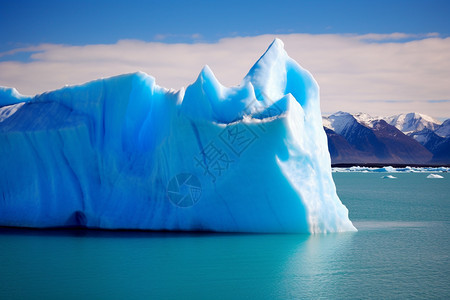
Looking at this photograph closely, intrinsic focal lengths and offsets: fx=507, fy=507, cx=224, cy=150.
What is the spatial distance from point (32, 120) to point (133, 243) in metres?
3.47

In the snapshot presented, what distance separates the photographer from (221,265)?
6.48 m

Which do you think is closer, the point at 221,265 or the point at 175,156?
the point at 221,265

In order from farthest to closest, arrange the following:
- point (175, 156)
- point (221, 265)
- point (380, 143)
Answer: point (380, 143), point (175, 156), point (221, 265)

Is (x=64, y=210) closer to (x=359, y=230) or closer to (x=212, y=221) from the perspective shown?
(x=212, y=221)

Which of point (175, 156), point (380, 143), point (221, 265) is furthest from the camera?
point (380, 143)

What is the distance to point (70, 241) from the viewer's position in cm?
794

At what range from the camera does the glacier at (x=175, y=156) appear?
8234 mm

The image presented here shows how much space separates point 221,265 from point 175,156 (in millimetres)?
2720

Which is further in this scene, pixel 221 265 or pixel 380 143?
pixel 380 143

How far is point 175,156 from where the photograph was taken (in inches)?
342

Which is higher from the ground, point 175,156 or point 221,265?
point 175,156

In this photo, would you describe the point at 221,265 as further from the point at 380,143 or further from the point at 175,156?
the point at 380,143

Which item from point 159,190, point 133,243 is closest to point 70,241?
point 133,243

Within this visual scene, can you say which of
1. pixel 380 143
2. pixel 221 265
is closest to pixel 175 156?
pixel 221 265
